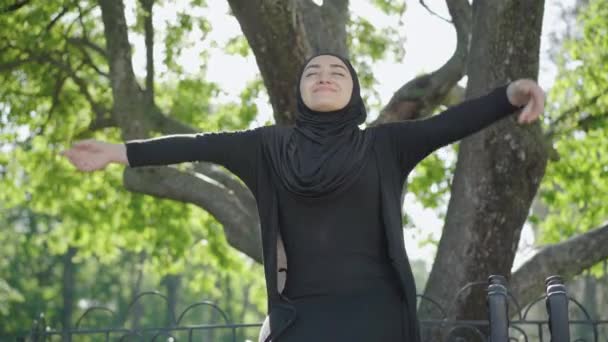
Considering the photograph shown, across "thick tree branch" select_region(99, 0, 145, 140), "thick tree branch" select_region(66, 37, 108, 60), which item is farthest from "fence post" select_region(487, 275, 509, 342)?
"thick tree branch" select_region(66, 37, 108, 60)

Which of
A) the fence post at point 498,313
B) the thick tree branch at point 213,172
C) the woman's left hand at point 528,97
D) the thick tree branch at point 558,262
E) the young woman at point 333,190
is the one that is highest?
the thick tree branch at point 213,172

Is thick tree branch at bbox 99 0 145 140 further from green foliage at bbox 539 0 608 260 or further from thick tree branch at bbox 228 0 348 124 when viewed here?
green foliage at bbox 539 0 608 260

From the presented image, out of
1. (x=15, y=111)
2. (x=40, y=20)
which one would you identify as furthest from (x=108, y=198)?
(x=40, y=20)

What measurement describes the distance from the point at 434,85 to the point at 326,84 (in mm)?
5118

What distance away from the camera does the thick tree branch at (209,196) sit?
359 inches

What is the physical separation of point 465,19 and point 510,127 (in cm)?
217

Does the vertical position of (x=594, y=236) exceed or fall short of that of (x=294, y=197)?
it exceeds it

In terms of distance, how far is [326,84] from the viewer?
372 cm

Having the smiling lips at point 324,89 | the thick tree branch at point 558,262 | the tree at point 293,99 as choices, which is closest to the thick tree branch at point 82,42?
the tree at point 293,99

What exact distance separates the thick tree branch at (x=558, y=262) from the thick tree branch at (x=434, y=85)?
1.63 metres

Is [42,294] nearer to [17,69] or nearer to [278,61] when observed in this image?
[17,69]

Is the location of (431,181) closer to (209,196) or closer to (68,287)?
(209,196)

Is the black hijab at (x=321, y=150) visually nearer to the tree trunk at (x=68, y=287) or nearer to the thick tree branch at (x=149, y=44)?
the thick tree branch at (x=149, y=44)

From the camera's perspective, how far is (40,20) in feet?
34.8
